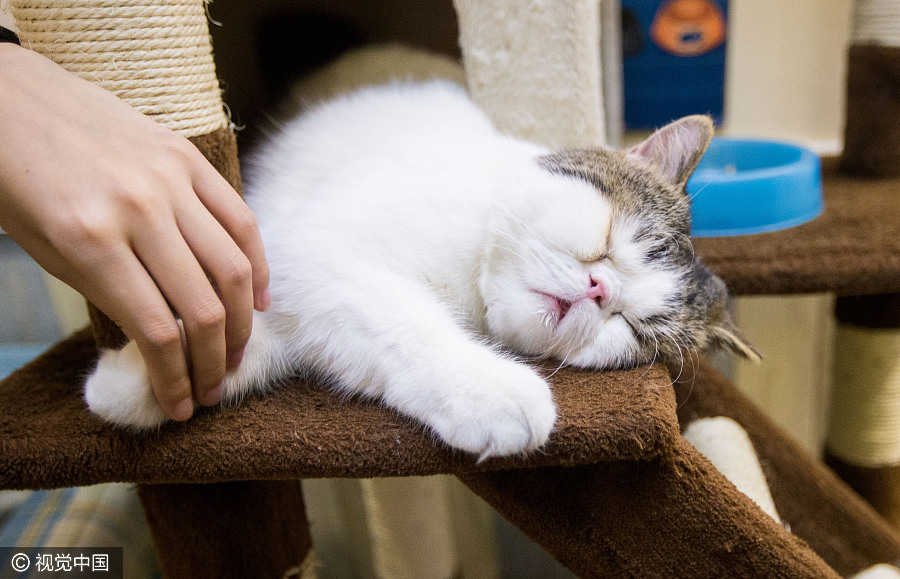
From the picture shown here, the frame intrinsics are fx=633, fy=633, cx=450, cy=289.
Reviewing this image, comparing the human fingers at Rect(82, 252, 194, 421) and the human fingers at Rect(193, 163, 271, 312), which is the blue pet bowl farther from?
the human fingers at Rect(82, 252, 194, 421)

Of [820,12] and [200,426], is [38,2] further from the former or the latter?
[820,12]

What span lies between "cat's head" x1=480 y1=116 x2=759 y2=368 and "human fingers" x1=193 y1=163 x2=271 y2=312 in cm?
30

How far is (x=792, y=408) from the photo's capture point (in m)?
2.21

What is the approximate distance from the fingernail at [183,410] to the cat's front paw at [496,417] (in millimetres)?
264

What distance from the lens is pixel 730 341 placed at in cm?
93

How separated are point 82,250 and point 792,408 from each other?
229 cm

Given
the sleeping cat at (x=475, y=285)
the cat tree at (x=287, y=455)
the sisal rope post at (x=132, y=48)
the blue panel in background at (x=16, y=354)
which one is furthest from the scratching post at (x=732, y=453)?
the blue panel in background at (x=16, y=354)

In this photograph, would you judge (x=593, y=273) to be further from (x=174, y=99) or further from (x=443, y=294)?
(x=174, y=99)

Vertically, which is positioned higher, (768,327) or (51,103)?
(51,103)

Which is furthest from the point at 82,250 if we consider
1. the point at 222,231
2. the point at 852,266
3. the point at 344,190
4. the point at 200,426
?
the point at 852,266

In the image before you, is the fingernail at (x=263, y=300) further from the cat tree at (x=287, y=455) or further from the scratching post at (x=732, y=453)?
the scratching post at (x=732, y=453)

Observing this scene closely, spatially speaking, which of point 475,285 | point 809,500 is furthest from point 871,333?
point 475,285

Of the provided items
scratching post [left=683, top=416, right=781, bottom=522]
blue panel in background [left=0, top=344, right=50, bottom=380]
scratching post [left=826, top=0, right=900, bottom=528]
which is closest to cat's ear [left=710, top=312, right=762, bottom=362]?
scratching post [left=683, top=416, right=781, bottom=522]

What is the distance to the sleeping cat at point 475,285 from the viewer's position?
0.68 meters
